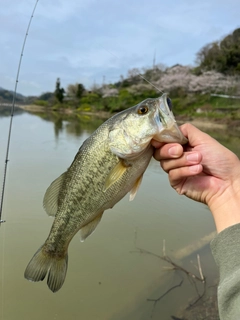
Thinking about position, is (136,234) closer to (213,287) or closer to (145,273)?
(145,273)

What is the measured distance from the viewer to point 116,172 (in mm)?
1888

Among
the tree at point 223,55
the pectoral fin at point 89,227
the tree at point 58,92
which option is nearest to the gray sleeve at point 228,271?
the pectoral fin at point 89,227

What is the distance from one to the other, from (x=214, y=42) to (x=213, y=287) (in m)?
48.3

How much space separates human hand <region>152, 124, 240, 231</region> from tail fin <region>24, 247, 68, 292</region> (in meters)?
1.07

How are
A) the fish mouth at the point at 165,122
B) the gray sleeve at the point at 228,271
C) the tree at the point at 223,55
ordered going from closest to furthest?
the gray sleeve at the point at 228,271 < the fish mouth at the point at 165,122 < the tree at the point at 223,55

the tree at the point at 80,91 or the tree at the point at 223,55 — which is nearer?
the tree at the point at 223,55

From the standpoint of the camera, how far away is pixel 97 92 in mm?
58531

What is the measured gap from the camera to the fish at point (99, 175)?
1.85 meters

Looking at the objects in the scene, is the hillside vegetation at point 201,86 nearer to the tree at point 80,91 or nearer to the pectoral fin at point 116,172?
the tree at point 80,91

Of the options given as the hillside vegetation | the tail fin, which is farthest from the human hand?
the hillside vegetation

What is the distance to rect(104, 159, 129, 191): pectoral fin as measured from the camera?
1.89 metres

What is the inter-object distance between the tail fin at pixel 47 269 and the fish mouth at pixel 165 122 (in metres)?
1.17

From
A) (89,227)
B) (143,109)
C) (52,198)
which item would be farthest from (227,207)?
(52,198)

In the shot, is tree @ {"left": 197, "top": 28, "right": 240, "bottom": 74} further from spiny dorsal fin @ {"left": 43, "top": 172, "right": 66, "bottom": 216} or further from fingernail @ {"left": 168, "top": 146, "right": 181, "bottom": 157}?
spiny dorsal fin @ {"left": 43, "top": 172, "right": 66, "bottom": 216}
